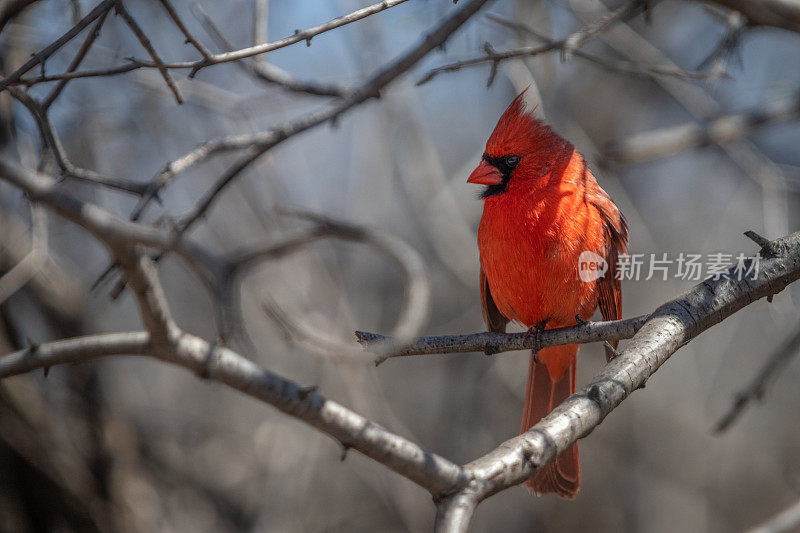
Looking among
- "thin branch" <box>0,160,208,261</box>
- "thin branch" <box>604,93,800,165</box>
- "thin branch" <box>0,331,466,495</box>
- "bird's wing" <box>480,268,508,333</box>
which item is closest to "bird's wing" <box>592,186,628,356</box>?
"bird's wing" <box>480,268,508,333</box>

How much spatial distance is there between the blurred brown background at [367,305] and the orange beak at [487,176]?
3.53ft

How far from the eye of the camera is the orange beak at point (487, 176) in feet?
6.89

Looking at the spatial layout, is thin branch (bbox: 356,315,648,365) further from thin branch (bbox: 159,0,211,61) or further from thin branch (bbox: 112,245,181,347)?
thin branch (bbox: 159,0,211,61)

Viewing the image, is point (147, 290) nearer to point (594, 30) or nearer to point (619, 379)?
point (619, 379)

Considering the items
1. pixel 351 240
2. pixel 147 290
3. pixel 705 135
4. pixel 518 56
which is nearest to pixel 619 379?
pixel 147 290

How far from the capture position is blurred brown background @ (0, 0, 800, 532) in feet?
11.8

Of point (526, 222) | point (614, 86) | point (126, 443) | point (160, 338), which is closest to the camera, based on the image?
point (160, 338)

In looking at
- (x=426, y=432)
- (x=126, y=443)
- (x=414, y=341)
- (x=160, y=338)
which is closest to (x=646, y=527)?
(x=426, y=432)

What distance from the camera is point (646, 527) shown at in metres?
4.71

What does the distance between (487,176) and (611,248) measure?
0.48m

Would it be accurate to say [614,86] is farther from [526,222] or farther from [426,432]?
[526,222]

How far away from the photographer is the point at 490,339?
1818 mm

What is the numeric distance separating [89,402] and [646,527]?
3.45 metres

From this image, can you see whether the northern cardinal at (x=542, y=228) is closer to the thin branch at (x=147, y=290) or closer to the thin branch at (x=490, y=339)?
the thin branch at (x=490, y=339)
